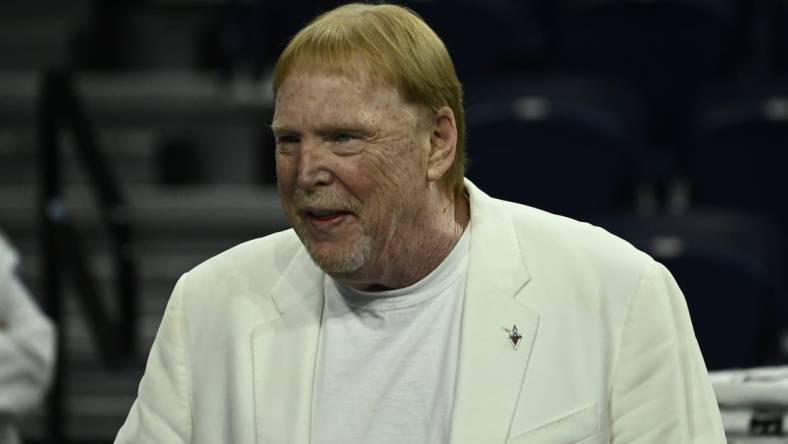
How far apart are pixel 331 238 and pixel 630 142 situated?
3099mm

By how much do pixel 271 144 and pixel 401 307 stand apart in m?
3.85

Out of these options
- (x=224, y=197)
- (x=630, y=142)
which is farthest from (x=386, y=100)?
(x=224, y=197)

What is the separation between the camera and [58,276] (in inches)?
210

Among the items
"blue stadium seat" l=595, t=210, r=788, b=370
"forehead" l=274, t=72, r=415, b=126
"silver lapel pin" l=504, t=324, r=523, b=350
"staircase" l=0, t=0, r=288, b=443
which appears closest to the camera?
"forehead" l=274, t=72, r=415, b=126

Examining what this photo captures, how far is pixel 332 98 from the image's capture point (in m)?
2.21

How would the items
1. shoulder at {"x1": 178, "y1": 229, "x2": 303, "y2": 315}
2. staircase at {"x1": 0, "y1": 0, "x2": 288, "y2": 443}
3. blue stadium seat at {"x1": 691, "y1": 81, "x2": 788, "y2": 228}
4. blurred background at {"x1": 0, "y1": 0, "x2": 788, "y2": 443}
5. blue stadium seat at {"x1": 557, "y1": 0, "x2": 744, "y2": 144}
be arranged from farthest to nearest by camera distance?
staircase at {"x1": 0, "y1": 0, "x2": 288, "y2": 443} → blue stadium seat at {"x1": 557, "y1": 0, "x2": 744, "y2": 144} → blue stadium seat at {"x1": 691, "y1": 81, "x2": 788, "y2": 228} → blurred background at {"x1": 0, "y1": 0, "x2": 788, "y2": 443} → shoulder at {"x1": 178, "y1": 229, "x2": 303, "y2": 315}

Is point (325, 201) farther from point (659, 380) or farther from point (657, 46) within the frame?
point (657, 46)

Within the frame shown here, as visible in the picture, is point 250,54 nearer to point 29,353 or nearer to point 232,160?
point 232,160

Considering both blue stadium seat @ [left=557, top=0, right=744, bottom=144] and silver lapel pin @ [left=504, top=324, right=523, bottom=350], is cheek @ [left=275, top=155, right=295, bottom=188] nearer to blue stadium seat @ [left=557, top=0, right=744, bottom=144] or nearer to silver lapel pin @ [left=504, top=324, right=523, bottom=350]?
silver lapel pin @ [left=504, top=324, right=523, bottom=350]

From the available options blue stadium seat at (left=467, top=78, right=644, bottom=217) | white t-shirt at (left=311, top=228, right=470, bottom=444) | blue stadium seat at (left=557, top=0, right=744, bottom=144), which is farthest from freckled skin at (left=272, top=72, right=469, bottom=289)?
blue stadium seat at (left=557, top=0, right=744, bottom=144)

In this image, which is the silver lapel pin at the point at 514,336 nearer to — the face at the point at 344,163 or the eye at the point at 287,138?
the face at the point at 344,163

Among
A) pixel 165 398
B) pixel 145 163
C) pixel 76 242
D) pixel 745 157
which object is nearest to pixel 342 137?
pixel 165 398

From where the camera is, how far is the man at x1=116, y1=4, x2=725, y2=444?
2248 mm

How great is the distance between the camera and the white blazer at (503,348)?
89.5 inches
